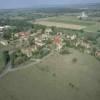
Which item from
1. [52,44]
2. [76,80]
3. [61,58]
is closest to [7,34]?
[52,44]

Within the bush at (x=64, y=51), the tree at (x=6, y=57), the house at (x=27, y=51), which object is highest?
the house at (x=27, y=51)

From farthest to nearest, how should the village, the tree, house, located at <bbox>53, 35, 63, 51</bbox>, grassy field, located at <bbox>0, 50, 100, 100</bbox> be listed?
1. house, located at <bbox>53, 35, 63, 51</bbox>
2. the village
3. the tree
4. grassy field, located at <bbox>0, 50, 100, 100</bbox>

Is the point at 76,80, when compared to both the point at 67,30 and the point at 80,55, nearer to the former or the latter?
the point at 80,55

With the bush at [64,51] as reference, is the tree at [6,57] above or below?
above

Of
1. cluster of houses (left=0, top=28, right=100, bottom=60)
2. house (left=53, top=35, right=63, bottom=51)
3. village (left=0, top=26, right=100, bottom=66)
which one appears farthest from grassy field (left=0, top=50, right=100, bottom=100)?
house (left=53, top=35, right=63, bottom=51)

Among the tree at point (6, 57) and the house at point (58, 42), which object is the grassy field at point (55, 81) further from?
the house at point (58, 42)

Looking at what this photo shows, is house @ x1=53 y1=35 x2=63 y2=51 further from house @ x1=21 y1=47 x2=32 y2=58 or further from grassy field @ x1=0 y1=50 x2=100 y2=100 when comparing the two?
grassy field @ x1=0 y1=50 x2=100 y2=100

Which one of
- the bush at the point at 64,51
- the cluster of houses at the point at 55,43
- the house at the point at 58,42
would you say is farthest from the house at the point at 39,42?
the bush at the point at 64,51

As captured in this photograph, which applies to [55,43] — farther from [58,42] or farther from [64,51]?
[64,51]
